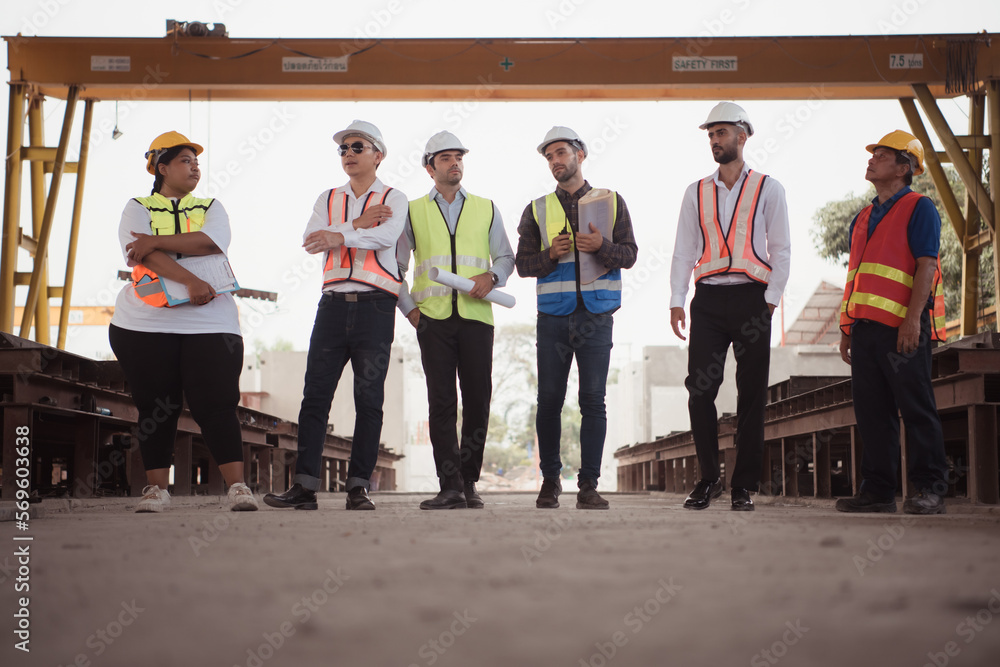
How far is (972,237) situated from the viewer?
13070mm

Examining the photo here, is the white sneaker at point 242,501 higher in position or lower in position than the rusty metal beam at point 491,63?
lower

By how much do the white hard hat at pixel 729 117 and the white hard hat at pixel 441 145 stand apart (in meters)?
1.31

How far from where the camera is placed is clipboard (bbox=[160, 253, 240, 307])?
441cm

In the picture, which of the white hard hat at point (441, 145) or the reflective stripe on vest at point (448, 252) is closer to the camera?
the reflective stripe on vest at point (448, 252)

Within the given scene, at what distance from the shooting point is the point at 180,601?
153 cm

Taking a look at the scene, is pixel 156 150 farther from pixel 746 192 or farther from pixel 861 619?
pixel 861 619

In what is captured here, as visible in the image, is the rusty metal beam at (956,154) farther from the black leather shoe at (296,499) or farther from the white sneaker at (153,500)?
the white sneaker at (153,500)


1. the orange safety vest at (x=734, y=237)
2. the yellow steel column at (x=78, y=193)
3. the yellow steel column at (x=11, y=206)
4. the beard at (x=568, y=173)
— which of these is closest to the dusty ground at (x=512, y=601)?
the orange safety vest at (x=734, y=237)

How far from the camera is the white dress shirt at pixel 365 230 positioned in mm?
4680

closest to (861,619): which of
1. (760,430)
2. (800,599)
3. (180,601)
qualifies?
(800,599)

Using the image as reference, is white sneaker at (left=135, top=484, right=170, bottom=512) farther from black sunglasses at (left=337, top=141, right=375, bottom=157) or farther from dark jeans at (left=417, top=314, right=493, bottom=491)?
black sunglasses at (left=337, top=141, right=375, bottom=157)

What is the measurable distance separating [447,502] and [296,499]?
29.2 inches

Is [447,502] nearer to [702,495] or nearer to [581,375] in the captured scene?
[581,375]

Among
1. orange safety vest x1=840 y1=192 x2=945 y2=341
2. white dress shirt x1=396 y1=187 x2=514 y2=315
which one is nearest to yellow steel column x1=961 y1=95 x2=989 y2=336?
orange safety vest x1=840 y1=192 x2=945 y2=341
